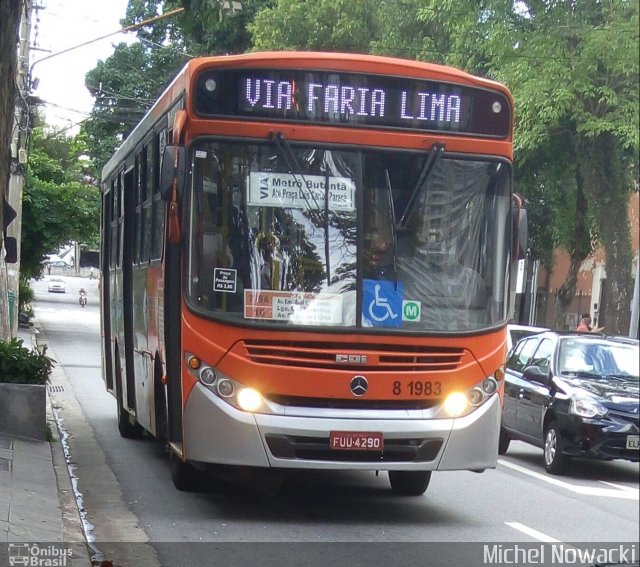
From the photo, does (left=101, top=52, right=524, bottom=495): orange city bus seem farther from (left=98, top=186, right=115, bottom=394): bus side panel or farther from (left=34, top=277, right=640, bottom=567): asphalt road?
(left=98, top=186, right=115, bottom=394): bus side panel

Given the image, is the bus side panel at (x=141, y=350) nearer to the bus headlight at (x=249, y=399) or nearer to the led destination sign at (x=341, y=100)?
the bus headlight at (x=249, y=399)

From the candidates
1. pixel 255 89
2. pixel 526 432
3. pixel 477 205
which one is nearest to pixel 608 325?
pixel 477 205

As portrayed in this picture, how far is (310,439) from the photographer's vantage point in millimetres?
8633

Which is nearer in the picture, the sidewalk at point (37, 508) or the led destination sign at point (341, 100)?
the sidewalk at point (37, 508)

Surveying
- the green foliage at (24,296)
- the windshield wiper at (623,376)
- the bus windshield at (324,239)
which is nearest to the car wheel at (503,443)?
the bus windshield at (324,239)

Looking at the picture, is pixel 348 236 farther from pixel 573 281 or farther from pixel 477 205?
Answer: pixel 573 281

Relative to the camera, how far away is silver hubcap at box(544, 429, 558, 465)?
11.4 metres

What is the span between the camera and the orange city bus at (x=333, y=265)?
865 cm

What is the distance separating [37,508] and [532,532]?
3.69 m

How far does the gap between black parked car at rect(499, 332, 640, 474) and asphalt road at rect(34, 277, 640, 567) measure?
252 mm

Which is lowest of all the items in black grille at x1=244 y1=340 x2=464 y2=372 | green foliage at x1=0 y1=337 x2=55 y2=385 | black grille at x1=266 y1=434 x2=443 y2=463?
black grille at x1=266 y1=434 x2=443 y2=463

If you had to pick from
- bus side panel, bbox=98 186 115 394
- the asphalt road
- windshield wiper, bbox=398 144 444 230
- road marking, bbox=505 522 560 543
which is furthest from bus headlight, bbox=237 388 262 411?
bus side panel, bbox=98 186 115 394

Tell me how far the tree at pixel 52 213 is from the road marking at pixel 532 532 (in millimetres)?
19306

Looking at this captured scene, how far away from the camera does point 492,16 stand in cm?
985
